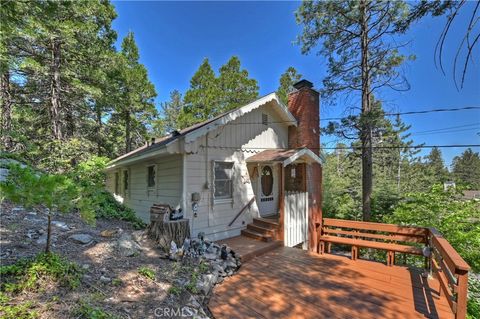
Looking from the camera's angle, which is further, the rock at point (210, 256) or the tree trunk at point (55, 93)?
the tree trunk at point (55, 93)

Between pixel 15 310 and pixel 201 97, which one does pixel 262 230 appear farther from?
pixel 201 97

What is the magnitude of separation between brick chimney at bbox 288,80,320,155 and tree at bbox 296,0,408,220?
78 cm

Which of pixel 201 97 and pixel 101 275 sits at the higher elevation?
pixel 201 97

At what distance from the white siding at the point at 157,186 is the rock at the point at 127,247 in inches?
65.8

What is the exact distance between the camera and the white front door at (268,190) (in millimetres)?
8695

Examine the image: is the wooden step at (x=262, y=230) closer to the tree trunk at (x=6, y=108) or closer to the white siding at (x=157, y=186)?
the white siding at (x=157, y=186)

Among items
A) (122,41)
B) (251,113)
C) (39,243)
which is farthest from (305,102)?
(122,41)

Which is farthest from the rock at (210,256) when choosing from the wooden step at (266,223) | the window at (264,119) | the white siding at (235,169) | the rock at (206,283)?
the window at (264,119)

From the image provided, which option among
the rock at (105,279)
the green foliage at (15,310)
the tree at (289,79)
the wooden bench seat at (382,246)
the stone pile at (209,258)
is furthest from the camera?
the tree at (289,79)

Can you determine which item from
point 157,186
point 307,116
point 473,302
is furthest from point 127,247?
point 307,116

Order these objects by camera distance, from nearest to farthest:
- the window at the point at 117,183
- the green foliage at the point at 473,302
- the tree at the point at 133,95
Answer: the green foliage at the point at 473,302, the window at the point at 117,183, the tree at the point at 133,95

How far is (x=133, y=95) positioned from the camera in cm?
1667

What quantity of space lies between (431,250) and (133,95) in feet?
57.7

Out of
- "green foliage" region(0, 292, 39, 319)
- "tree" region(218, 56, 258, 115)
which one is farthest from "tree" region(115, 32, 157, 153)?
"green foliage" region(0, 292, 39, 319)
